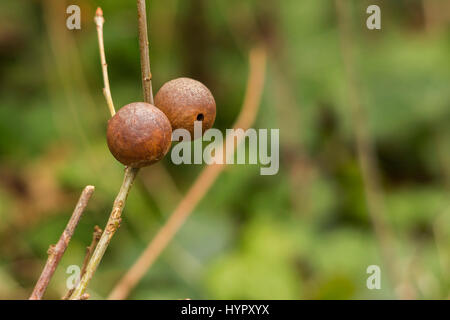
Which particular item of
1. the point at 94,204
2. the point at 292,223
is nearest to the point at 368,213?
the point at 292,223

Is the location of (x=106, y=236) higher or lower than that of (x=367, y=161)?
lower

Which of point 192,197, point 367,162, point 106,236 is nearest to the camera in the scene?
point 106,236

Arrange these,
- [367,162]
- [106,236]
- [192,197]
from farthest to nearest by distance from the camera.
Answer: [367,162]
[192,197]
[106,236]

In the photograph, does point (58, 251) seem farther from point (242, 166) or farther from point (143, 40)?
point (242, 166)

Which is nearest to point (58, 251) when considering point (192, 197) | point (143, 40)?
point (143, 40)

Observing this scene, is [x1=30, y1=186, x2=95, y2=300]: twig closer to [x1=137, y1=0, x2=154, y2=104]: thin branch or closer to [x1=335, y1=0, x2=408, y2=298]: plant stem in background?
[x1=137, y1=0, x2=154, y2=104]: thin branch

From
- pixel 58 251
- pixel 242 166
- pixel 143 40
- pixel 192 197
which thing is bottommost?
pixel 58 251

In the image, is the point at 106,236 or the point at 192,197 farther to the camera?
the point at 192,197

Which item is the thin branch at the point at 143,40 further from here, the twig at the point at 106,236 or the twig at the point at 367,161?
the twig at the point at 367,161
